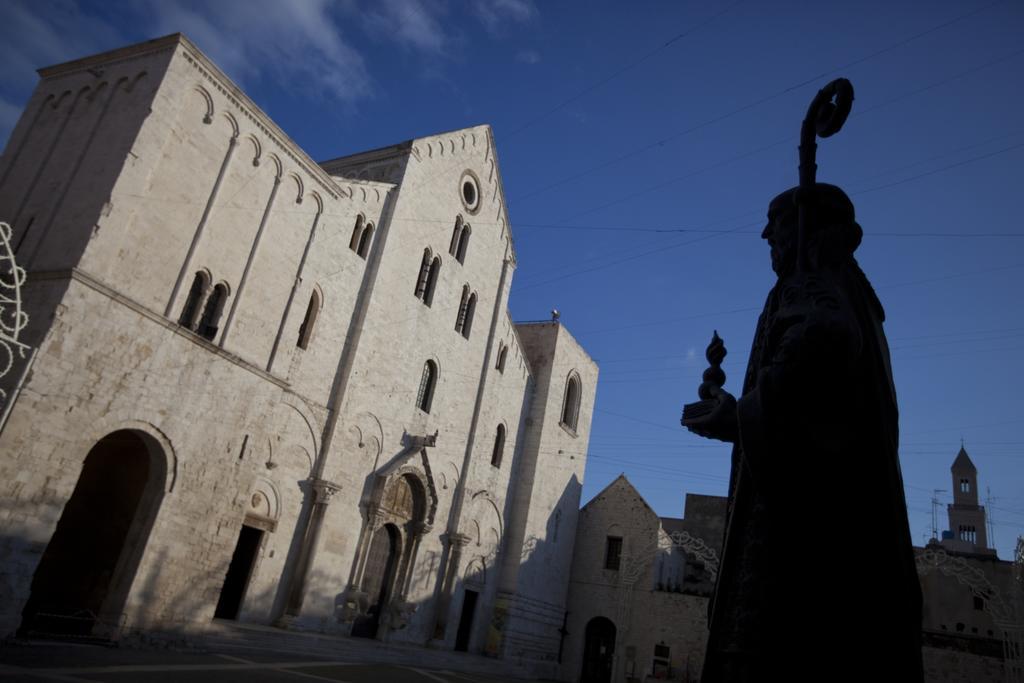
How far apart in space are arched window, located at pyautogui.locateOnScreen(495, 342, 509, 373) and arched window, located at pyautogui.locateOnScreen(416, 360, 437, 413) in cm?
436

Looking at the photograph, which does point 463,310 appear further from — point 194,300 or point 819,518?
point 819,518

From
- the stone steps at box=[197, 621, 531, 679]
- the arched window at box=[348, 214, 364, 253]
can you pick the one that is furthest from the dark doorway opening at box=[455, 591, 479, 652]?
the arched window at box=[348, 214, 364, 253]

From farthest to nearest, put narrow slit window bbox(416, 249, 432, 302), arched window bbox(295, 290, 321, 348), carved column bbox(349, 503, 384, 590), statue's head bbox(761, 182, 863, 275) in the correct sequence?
narrow slit window bbox(416, 249, 432, 302) → carved column bbox(349, 503, 384, 590) → arched window bbox(295, 290, 321, 348) → statue's head bbox(761, 182, 863, 275)

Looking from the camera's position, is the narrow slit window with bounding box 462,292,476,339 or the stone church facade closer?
the stone church facade

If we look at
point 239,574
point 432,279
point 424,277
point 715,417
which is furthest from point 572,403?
point 715,417

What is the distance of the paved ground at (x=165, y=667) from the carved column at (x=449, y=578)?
8489 millimetres

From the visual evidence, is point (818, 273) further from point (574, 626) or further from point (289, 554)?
point (574, 626)

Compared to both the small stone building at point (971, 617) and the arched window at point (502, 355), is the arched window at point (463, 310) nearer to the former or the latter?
the arched window at point (502, 355)

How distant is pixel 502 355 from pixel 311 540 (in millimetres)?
11537

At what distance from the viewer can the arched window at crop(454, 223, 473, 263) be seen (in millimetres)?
22969

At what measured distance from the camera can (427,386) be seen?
21.3 meters

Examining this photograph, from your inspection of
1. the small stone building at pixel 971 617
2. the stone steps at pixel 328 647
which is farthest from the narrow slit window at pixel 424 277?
the small stone building at pixel 971 617

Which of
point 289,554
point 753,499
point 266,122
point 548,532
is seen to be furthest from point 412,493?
point 753,499

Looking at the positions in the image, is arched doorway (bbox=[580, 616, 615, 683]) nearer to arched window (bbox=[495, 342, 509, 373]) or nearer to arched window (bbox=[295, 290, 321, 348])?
arched window (bbox=[495, 342, 509, 373])
